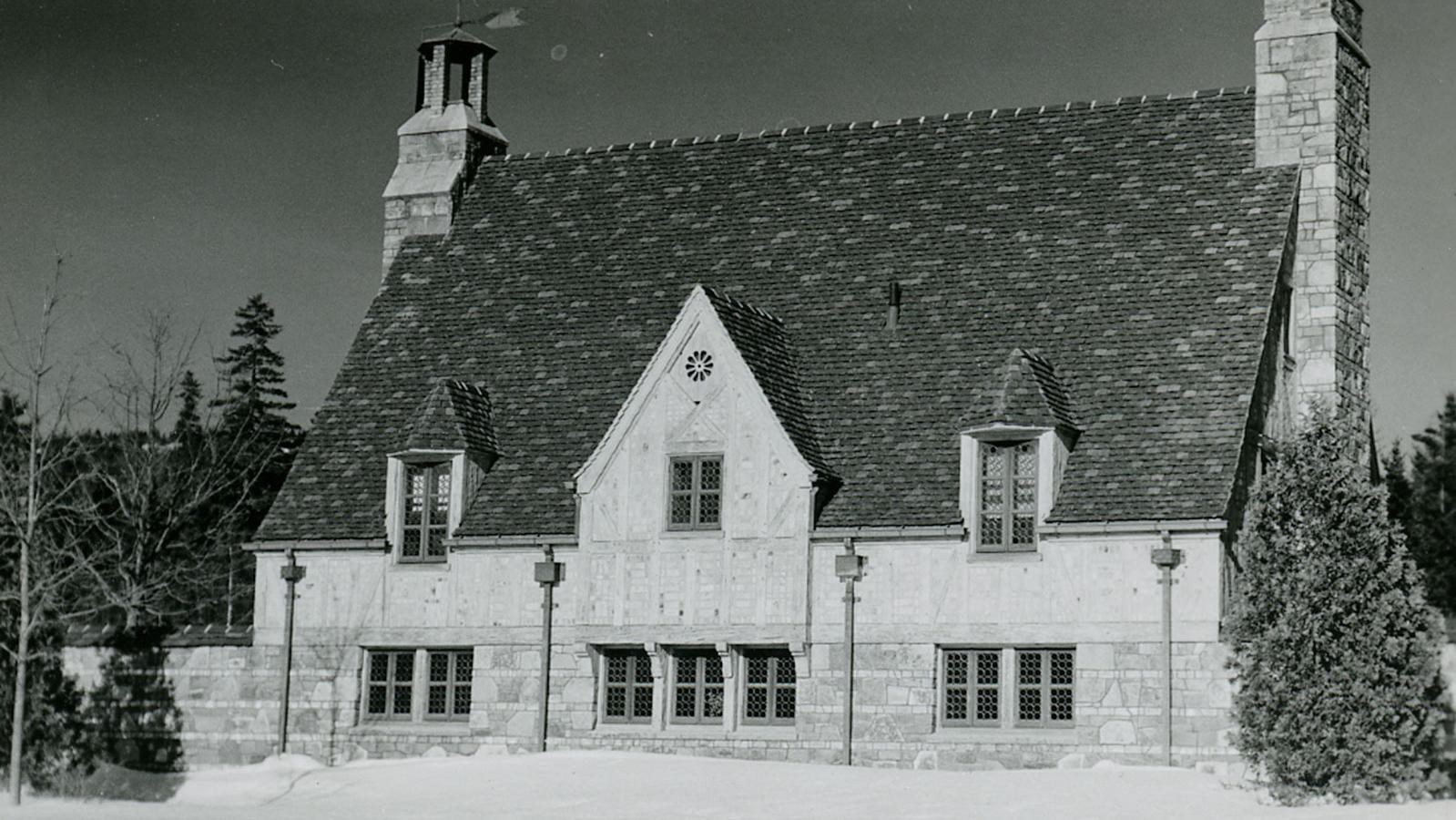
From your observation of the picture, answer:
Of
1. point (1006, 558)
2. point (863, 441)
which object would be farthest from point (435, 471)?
point (1006, 558)

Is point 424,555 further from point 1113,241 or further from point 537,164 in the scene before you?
point 1113,241

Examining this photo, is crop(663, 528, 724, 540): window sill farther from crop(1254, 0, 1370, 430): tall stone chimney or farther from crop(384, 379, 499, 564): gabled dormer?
crop(1254, 0, 1370, 430): tall stone chimney

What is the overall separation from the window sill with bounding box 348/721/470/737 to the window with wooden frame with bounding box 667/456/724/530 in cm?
491

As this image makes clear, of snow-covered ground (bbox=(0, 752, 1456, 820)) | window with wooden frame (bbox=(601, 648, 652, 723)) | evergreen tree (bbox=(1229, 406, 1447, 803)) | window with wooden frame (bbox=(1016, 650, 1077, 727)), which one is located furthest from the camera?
window with wooden frame (bbox=(601, 648, 652, 723))

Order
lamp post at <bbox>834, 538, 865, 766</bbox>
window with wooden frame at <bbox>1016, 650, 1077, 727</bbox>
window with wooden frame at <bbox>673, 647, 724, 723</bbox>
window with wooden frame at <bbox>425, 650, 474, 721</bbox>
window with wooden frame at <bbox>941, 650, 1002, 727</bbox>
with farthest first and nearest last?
window with wooden frame at <bbox>425, 650, 474, 721</bbox>, window with wooden frame at <bbox>673, 647, 724, 723</bbox>, lamp post at <bbox>834, 538, 865, 766</bbox>, window with wooden frame at <bbox>941, 650, 1002, 727</bbox>, window with wooden frame at <bbox>1016, 650, 1077, 727</bbox>

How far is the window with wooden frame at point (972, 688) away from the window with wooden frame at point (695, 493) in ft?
14.1

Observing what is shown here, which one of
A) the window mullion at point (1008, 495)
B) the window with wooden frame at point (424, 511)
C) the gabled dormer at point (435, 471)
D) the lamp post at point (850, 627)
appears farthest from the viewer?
the window with wooden frame at point (424, 511)

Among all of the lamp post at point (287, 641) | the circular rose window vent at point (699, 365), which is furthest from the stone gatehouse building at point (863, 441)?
the lamp post at point (287, 641)

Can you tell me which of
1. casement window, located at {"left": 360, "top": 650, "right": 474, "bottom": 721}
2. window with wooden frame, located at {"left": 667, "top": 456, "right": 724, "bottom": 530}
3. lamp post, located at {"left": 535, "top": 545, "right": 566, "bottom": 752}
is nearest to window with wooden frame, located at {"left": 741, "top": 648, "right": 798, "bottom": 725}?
window with wooden frame, located at {"left": 667, "top": 456, "right": 724, "bottom": 530}

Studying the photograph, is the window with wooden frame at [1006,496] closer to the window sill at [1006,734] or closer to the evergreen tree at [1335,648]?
the window sill at [1006,734]

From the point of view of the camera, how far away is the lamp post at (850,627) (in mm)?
32219

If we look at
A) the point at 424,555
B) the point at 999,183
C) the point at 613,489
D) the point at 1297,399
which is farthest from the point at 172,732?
the point at 1297,399

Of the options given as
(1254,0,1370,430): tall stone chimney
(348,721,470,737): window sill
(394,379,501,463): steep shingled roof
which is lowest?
(348,721,470,737): window sill

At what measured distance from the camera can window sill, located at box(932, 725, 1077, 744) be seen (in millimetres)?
30969
